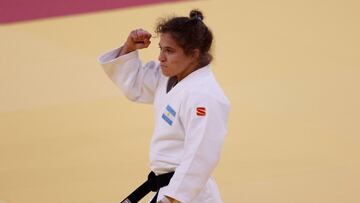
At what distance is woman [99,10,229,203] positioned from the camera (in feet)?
9.85

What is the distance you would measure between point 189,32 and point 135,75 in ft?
1.58

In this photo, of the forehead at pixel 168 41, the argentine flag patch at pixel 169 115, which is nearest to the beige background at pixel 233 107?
the argentine flag patch at pixel 169 115

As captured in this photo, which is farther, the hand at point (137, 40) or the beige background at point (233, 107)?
the beige background at point (233, 107)

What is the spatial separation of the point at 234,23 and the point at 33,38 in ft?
5.96

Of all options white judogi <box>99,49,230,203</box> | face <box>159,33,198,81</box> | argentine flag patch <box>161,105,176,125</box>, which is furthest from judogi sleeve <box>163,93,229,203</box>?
face <box>159,33,198,81</box>

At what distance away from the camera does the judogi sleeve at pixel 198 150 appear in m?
2.99

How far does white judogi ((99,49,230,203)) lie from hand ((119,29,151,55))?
0.19 meters

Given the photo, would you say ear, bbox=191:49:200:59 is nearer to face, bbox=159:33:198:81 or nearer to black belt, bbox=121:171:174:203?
face, bbox=159:33:198:81

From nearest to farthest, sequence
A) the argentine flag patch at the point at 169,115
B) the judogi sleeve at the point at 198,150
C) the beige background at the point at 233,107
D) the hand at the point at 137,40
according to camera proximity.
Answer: the judogi sleeve at the point at 198,150 → the argentine flag patch at the point at 169,115 → the hand at the point at 137,40 → the beige background at the point at 233,107

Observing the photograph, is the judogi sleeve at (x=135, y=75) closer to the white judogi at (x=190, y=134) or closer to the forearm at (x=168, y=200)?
the white judogi at (x=190, y=134)

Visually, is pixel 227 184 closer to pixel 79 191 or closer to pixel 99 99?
pixel 79 191

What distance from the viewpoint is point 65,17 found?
7.32 meters

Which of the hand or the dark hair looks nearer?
the dark hair

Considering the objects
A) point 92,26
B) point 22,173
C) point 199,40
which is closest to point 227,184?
point 22,173
